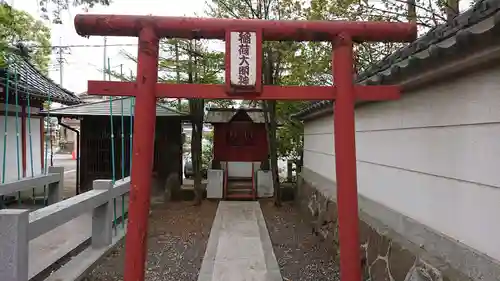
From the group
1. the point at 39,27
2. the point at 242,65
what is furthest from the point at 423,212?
the point at 39,27

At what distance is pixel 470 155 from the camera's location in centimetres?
255

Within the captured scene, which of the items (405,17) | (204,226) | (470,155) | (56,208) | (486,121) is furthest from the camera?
(204,226)

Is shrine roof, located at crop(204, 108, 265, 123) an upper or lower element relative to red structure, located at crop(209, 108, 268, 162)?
upper

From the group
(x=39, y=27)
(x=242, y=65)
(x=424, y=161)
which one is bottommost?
(x=424, y=161)

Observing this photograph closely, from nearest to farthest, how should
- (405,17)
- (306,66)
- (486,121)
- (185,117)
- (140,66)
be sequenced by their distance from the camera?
(486,121) < (140,66) < (405,17) < (306,66) < (185,117)

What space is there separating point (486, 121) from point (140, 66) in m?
2.56

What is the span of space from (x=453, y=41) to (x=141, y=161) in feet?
7.83

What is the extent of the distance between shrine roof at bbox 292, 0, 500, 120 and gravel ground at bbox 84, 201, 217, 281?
12.4 feet

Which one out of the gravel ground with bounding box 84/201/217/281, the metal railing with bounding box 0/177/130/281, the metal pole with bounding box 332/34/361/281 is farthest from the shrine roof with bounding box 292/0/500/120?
the gravel ground with bounding box 84/201/217/281

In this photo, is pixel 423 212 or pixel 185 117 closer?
pixel 423 212

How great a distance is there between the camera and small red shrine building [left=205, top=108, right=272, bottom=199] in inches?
497

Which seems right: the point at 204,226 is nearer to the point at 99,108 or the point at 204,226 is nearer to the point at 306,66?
the point at 306,66

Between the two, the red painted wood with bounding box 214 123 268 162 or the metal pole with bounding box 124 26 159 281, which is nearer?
the metal pole with bounding box 124 26 159 281

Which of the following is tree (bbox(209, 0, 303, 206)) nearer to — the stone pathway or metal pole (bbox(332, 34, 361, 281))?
the stone pathway
